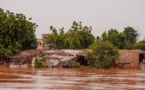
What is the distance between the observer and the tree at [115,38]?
56.3 m

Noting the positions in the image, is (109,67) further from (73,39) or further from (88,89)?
(88,89)

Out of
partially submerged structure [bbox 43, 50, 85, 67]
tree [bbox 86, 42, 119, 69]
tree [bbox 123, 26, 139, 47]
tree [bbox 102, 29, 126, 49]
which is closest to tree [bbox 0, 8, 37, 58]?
partially submerged structure [bbox 43, 50, 85, 67]

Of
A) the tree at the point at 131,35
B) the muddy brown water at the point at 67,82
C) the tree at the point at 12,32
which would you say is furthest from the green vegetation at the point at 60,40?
the tree at the point at 131,35

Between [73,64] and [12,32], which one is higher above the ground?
[12,32]

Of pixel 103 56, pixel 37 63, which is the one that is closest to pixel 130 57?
pixel 103 56

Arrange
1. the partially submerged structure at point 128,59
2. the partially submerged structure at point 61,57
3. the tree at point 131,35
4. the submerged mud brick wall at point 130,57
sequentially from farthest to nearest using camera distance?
the tree at point 131,35, the submerged mud brick wall at point 130,57, the partially submerged structure at point 128,59, the partially submerged structure at point 61,57

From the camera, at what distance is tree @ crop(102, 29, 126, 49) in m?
56.3

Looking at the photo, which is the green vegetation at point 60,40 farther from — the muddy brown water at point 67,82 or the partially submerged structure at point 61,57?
the muddy brown water at point 67,82

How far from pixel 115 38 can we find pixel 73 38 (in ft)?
24.6

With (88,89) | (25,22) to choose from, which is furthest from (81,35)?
(88,89)

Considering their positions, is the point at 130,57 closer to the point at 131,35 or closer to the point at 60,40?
the point at 60,40

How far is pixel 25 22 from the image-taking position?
46.3 meters

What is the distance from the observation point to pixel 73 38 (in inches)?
2046

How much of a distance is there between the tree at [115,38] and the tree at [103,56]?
14.6m
